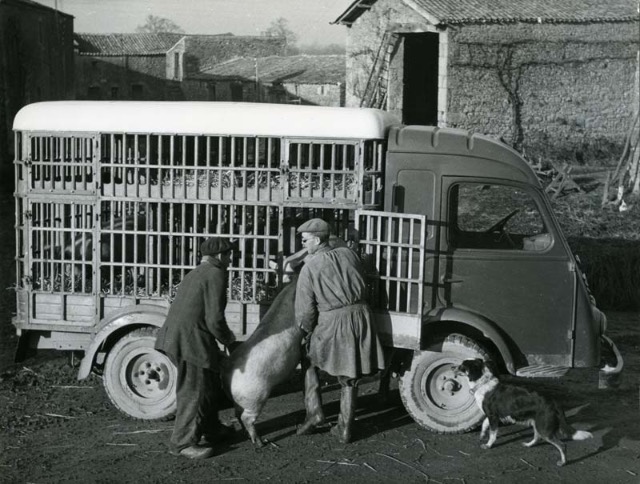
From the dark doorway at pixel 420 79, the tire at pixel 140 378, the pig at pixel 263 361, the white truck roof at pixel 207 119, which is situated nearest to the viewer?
the pig at pixel 263 361

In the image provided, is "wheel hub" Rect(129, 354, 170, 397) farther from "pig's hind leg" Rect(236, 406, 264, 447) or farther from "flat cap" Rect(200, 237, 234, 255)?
"flat cap" Rect(200, 237, 234, 255)

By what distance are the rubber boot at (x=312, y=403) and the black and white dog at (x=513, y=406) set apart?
126 centimetres

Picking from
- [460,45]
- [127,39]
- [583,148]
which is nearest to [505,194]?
[460,45]

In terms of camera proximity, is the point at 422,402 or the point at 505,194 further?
the point at 505,194

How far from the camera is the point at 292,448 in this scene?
7180 mm

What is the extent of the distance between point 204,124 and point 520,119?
19.3 m

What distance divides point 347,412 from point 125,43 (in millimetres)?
48974

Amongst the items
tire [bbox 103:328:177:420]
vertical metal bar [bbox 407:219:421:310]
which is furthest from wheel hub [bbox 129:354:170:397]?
vertical metal bar [bbox 407:219:421:310]

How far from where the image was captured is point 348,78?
28.7 metres

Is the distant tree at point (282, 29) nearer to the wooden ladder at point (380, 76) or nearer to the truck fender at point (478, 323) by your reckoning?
the wooden ladder at point (380, 76)

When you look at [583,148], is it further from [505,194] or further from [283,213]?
[283,213]

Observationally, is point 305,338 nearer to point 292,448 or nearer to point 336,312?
point 336,312

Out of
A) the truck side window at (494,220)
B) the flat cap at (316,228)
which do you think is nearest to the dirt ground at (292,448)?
the truck side window at (494,220)

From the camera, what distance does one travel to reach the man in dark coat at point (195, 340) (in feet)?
22.6
